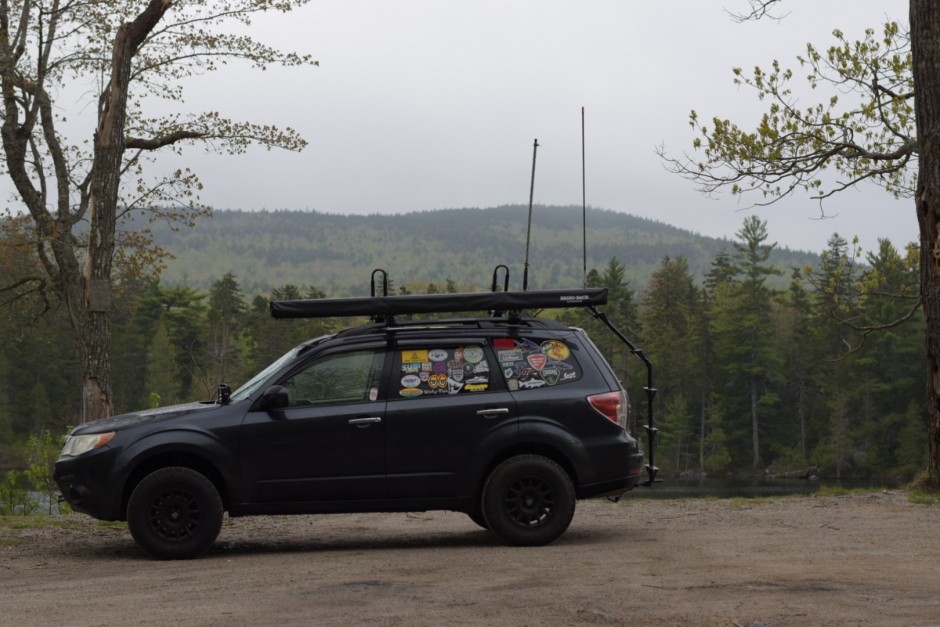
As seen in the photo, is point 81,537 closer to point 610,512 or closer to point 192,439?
point 192,439

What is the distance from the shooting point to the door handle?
1025cm

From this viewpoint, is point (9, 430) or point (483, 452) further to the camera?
point (9, 430)

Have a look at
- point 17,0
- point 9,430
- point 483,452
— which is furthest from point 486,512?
point 9,430

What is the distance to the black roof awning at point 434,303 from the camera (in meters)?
10.1

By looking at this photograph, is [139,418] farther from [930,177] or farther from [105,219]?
[930,177]

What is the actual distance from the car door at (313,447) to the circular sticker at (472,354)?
0.85 meters

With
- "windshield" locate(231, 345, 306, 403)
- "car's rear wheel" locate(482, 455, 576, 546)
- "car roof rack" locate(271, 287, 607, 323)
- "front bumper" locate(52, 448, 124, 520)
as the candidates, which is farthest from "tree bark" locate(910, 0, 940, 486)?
"front bumper" locate(52, 448, 124, 520)

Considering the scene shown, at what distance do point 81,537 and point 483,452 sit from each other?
4.50m

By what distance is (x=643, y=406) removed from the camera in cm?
9531

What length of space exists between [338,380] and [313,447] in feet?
2.09

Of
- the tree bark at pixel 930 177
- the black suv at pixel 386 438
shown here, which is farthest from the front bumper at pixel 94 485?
the tree bark at pixel 930 177

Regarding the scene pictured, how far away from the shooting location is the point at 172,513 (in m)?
10.0

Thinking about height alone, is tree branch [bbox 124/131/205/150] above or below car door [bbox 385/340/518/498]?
above

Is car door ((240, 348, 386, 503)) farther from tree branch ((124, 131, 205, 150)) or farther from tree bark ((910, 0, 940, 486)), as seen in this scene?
tree branch ((124, 131, 205, 150))
